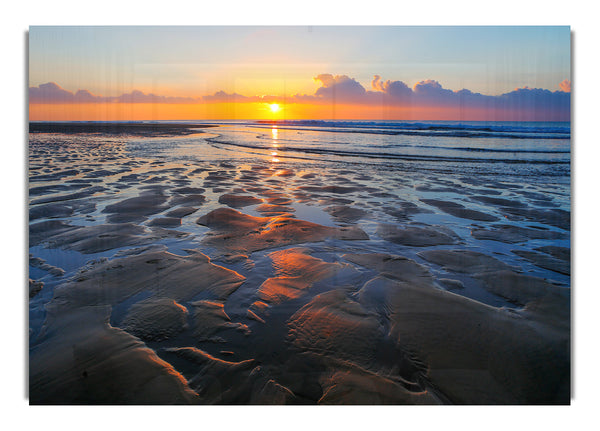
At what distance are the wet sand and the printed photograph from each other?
0.06 feet

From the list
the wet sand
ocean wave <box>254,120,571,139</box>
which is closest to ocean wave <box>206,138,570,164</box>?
ocean wave <box>254,120,571,139</box>

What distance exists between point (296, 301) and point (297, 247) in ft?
3.63

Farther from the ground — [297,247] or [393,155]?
[393,155]

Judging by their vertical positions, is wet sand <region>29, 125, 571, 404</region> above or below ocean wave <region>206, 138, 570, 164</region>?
below

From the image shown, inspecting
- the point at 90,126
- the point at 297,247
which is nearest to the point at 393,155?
the point at 297,247

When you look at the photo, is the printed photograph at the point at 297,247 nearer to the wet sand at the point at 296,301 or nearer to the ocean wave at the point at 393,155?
the wet sand at the point at 296,301

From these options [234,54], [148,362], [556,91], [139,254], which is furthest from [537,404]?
[234,54]

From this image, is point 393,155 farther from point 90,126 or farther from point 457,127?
point 90,126

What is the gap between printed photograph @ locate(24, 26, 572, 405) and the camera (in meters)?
2.27

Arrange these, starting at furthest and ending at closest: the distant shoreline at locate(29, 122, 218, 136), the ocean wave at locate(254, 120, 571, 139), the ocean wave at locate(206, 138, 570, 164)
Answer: the ocean wave at locate(206, 138, 570, 164)
the ocean wave at locate(254, 120, 571, 139)
the distant shoreline at locate(29, 122, 218, 136)

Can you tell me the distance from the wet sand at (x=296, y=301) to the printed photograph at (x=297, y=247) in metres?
0.02

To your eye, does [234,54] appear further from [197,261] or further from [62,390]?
[62,390]

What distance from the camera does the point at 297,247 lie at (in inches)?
157

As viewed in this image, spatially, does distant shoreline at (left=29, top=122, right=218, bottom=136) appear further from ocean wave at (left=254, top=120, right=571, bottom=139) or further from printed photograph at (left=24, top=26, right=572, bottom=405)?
ocean wave at (left=254, top=120, right=571, bottom=139)
